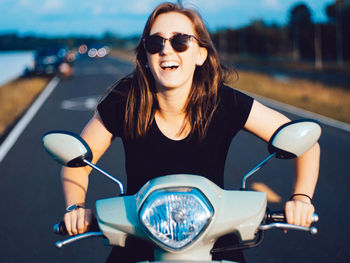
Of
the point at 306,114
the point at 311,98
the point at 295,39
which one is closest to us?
the point at 306,114

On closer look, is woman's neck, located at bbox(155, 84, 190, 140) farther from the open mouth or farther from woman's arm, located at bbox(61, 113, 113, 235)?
woman's arm, located at bbox(61, 113, 113, 235)

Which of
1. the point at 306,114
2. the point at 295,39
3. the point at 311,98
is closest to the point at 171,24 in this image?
the point at 306,114

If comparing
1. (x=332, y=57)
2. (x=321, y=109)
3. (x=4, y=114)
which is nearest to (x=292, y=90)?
(x=321, y=109)

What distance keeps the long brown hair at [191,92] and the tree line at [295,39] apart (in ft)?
155

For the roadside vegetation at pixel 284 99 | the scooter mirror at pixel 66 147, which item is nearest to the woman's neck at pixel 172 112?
the scooter mirror at pixel 66 147

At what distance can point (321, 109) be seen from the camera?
12.8m

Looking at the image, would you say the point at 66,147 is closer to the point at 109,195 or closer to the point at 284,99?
the point at 109,195

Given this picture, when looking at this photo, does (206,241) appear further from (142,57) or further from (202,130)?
(142,57)

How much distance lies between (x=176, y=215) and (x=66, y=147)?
0.63 meters

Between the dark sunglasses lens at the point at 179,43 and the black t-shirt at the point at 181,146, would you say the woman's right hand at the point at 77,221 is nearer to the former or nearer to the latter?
the black t-shirt at the point at 181,146

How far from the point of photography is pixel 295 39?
211 feet

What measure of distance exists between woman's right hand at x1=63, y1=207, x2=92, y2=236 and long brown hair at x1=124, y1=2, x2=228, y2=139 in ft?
1.61

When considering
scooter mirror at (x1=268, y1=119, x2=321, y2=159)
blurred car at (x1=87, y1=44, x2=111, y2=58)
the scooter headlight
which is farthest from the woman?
blurred car at (x1=87, y1=44, x2=111, y2=58)

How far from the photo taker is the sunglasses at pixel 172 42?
2125mm
